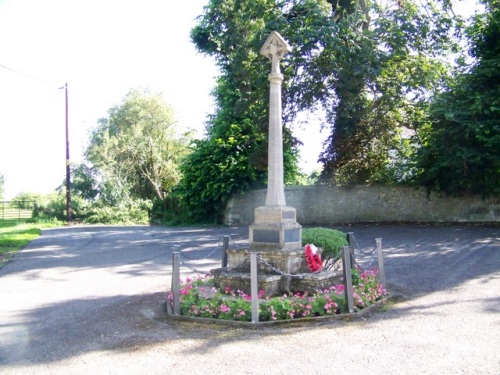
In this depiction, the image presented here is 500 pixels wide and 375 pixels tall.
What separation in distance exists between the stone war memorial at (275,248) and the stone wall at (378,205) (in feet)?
40.6

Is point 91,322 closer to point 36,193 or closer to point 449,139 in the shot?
point 449,139

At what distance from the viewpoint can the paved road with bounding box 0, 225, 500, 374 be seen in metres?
4.55

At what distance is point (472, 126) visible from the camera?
15.5 m

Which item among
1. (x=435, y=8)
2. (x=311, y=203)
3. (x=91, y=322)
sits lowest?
(x=91, y=322)

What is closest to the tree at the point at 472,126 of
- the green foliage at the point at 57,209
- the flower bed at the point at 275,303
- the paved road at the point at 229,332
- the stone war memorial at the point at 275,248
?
the paved road at the point at 229,332

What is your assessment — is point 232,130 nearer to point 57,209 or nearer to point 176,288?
point 57,209

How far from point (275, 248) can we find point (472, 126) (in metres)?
11.1

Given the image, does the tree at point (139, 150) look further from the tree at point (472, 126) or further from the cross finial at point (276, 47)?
the cross finial at point (276, 47)

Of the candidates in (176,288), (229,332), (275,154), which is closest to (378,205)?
(275,154)

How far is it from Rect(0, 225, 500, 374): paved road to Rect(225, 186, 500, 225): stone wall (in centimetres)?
769

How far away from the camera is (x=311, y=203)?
69.0ft

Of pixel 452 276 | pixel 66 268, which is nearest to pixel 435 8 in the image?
pixel 452 276

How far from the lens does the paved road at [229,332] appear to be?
455 cm

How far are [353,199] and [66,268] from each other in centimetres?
1293
